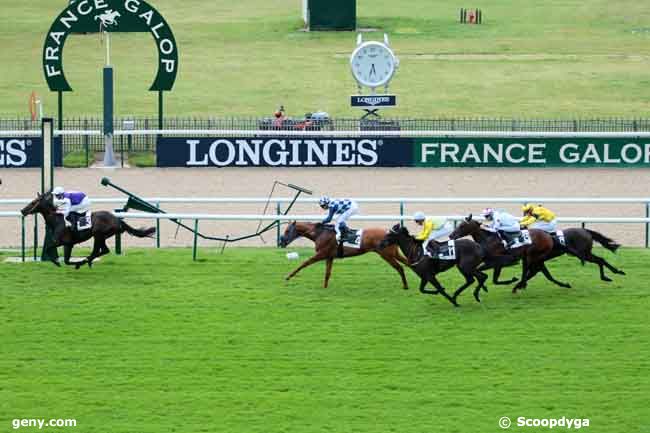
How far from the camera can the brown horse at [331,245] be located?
57.7ft

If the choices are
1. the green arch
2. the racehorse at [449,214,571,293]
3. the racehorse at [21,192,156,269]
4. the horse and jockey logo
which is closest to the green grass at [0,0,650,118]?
the green arch

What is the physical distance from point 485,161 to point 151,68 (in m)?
19.8

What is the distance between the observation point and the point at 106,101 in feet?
93.6

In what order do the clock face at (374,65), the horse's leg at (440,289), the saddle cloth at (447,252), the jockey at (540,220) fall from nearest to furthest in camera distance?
the saddle cloth at (447,252) → the horse's leg at (440,289) → the jockey at (540,220) → the clock face at (374,65)

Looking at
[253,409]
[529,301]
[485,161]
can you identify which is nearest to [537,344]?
[529,301]

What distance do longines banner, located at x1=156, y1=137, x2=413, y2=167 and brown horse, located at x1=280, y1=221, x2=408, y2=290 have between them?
34.4ft

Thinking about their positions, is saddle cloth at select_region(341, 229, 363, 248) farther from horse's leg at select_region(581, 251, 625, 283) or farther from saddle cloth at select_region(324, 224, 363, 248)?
horse's leg at select_region(581, 251, 625, 283)

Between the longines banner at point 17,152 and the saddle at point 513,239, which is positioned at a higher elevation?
the longines banner at point 17,152

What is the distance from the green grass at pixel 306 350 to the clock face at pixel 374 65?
13.1 metres

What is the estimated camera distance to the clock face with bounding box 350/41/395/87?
3170cm

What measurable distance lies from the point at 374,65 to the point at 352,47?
657 inches

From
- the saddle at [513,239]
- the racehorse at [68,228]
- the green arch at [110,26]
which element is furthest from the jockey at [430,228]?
the green arch at [110,26]

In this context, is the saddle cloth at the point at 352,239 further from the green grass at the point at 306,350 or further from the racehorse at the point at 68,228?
the racehorse at the point at 68,228

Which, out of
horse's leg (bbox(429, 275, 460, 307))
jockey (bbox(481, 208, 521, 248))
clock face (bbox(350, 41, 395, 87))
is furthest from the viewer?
clock face (bbox(350, 41, 395, 87))
